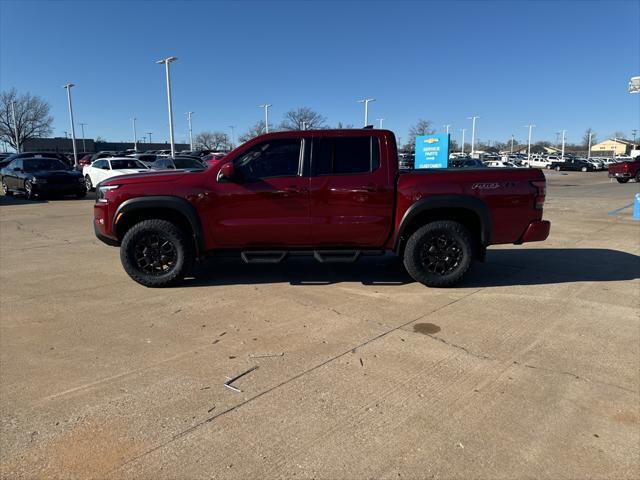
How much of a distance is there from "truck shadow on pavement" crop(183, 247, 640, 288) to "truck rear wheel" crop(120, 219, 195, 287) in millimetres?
352

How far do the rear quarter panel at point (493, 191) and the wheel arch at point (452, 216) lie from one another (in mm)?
63

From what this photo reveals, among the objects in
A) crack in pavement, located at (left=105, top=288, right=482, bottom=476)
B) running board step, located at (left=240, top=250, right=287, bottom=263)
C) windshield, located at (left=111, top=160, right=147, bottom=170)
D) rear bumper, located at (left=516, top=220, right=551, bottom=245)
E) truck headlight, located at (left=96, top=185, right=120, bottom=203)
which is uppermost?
windshield, located at (left=111, top=160, right=147, bottom=170)

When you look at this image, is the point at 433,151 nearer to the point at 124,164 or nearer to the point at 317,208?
the point at 124,164

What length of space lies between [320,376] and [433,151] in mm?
21231

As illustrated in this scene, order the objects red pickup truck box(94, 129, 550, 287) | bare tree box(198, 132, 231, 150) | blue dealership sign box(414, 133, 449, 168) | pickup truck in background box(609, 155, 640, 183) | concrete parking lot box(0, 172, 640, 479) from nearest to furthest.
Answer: concrete parking lot box(0, 172, 640, 479) → red pickup truck box(94, 129, 550, 287) → blue dealership sign box(414, 133, 449, 168) → pickup truck in background box(609, 155, 640, 183) → bare tree box(198, 132, 231, 150)

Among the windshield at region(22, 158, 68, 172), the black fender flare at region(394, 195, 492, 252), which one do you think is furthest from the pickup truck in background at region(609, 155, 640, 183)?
the windshield at region(22, 158, 68, 172)

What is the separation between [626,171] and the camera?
29031mm

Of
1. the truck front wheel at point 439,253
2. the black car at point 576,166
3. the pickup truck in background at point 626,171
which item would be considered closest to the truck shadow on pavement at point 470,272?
the truck front wheel at point 439,253

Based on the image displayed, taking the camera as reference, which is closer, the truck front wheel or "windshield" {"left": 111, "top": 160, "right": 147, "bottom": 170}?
the truck front wheel

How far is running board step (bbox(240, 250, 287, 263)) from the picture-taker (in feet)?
17.5

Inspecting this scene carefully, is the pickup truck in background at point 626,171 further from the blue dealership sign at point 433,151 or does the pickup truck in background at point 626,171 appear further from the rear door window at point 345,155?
the rear door window at point 345,155

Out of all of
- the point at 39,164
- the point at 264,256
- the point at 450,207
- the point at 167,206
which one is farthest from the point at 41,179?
the point at 450,207

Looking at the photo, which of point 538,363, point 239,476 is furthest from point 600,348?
point 239,476

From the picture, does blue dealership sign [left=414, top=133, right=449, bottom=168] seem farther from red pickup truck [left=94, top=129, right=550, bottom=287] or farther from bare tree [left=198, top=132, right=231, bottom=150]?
bare tree [left=198, top=132, right=231, bottom=150]
